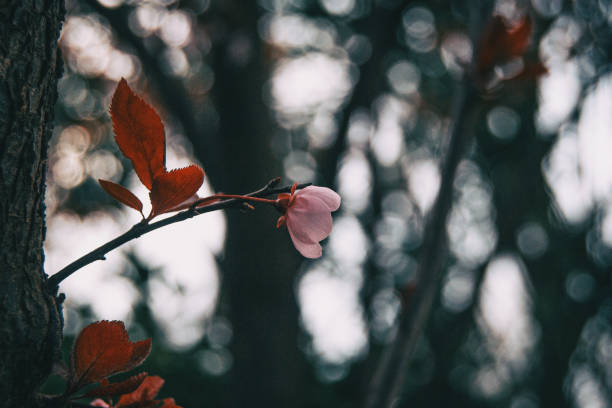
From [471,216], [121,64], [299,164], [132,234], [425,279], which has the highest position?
[121,64]

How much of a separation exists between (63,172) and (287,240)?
6.41 ft

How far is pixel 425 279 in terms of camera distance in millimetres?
798

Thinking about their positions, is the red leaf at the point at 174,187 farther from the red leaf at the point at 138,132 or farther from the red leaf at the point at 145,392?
the red leaf at the point at 145,392

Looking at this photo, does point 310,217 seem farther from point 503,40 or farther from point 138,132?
point 503,40

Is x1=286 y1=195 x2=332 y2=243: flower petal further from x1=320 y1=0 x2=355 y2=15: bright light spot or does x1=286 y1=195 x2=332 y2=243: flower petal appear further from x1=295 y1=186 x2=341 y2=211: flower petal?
x1=320 y1=0 x2=355 y2=15: bright light spot

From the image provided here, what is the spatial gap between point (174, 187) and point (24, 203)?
0.10 m

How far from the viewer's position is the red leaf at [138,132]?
29cm

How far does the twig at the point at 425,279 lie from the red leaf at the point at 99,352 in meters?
0.58

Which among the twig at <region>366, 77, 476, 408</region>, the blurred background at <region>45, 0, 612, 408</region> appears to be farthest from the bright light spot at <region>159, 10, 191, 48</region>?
the twig at <region>366, 77, 476, 408</region>

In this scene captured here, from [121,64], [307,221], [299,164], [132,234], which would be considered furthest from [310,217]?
[299,164]

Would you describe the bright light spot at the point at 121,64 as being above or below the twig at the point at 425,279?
above

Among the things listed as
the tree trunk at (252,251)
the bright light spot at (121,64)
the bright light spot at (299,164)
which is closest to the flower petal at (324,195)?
the tree trunk at (252,251)

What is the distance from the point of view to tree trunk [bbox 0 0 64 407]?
0.29m

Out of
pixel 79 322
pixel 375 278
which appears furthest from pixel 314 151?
pixel 79 322
